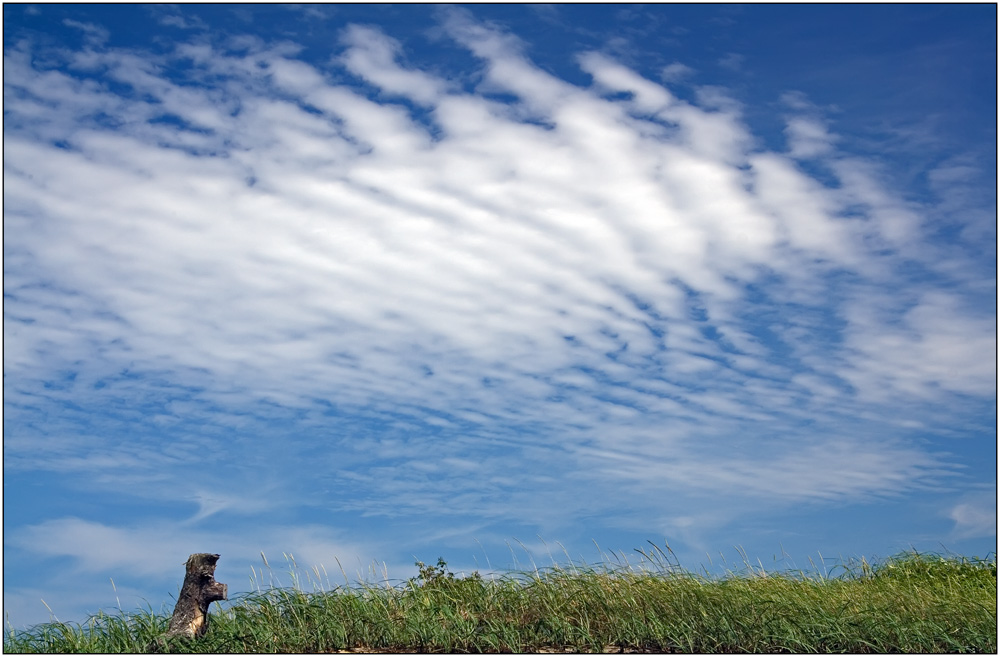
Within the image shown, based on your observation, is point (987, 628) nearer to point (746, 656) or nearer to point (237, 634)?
point (746, 656)

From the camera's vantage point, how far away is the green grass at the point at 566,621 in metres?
8.59

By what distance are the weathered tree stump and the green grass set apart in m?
0.18

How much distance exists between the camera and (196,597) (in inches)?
346

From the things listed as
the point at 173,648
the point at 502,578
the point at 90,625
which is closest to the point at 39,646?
the point at 90,625

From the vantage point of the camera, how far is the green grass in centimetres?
859

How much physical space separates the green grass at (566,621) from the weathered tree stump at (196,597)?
0.59 ft

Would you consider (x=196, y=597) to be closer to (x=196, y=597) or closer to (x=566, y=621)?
(x=196, y=597)

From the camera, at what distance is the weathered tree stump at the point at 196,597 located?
8742mm

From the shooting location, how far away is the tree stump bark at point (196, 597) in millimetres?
8750

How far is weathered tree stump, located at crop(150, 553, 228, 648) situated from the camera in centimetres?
874

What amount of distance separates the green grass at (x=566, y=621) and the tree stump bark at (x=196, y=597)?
0.18 m

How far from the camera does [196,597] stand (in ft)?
28.8

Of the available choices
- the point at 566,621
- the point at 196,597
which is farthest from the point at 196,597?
the point at 566,621

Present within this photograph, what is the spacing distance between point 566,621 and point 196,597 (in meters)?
3.95
